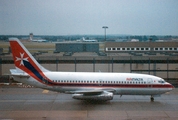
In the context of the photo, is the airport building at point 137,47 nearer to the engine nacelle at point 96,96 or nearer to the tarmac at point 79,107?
the tarmac at point 79,107

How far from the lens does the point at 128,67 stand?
20.2 m

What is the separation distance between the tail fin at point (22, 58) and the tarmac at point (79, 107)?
147 centimetres

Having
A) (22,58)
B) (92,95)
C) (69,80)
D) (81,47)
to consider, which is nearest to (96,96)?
(92,95)

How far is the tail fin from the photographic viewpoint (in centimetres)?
1348

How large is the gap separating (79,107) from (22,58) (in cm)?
357

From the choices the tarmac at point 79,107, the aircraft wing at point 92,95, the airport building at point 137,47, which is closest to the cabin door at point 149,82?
the tarmac at point 79,107

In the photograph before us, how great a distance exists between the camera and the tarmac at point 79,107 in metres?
10.6

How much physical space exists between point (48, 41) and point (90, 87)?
255 inches

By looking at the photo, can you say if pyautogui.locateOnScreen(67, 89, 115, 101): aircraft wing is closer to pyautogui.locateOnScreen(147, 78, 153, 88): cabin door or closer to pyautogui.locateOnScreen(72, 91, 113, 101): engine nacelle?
pyautogui.locateOnScreen(72, 91, 113, 101): engine nacelle

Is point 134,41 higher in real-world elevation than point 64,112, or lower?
higher

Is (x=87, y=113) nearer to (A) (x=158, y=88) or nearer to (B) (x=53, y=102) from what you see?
(B) (x=53, y=102)

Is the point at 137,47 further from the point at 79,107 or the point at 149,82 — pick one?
the point at 79,107

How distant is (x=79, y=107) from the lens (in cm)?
1238

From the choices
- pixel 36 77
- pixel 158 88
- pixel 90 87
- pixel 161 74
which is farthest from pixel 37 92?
pixel 161 74
